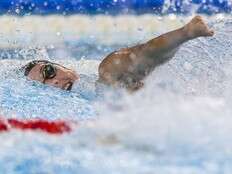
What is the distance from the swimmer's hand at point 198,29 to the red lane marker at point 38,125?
586 millimetres

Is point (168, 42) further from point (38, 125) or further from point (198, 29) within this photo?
point (38, 125)

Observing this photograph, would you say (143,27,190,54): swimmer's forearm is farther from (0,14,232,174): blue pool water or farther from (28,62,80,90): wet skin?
(28,62,80,90): wet skin

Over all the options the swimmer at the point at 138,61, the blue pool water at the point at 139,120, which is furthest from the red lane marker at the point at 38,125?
the swimmer at the point at 138,61

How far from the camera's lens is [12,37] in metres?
3.95

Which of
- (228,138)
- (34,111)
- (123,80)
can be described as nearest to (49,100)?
(34,111)

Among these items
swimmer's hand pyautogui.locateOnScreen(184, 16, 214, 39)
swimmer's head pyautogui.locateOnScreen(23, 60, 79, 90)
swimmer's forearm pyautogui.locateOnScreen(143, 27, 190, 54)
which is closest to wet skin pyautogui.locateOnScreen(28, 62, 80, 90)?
swimmer's head pyautogui.locateOnScreen(23, 60, 79, 90)

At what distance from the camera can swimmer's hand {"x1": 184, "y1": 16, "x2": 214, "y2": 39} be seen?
2248mm

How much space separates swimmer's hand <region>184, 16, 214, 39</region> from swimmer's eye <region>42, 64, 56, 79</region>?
560 millimetres

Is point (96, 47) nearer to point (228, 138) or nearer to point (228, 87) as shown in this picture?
point (228, 87)

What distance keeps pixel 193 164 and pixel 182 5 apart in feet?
8.11

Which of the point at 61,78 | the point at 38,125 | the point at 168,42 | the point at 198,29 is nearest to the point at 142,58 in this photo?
the point at 168,42

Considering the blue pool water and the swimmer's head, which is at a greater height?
the swimmer's head

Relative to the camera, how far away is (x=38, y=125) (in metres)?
2.00

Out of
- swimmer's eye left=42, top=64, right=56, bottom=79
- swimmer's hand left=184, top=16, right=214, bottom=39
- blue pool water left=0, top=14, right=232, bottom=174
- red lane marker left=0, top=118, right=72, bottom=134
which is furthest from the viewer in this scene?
swimmer's eye left=42, top=64, right=56, bottom=79
